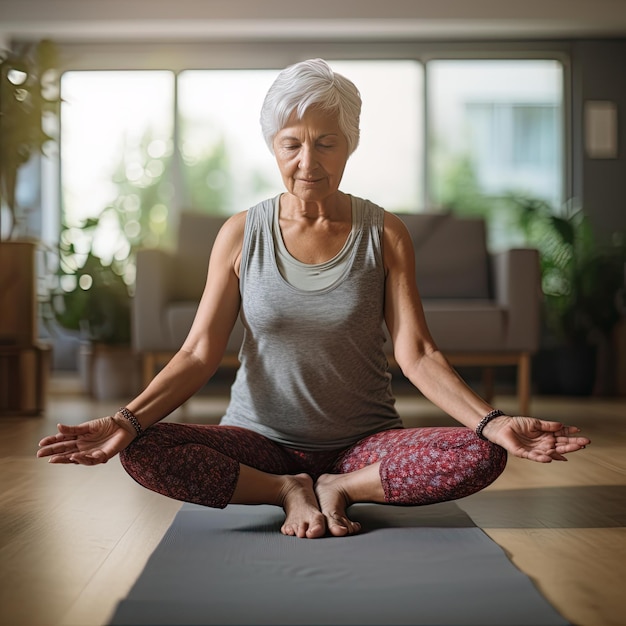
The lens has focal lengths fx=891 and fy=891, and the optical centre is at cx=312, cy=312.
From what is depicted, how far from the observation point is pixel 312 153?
1.63m

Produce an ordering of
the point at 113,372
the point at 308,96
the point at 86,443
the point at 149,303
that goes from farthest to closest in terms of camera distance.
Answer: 1. the point at 113,372
2. the point at 149,303
3. the point at 308,96
4. the point at 86,443

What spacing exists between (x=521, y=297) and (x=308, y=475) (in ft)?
7.07

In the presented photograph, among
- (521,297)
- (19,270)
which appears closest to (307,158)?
(521,297)

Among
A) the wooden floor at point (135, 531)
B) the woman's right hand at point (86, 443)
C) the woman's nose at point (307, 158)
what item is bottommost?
the wooden floor at point (135, 531)

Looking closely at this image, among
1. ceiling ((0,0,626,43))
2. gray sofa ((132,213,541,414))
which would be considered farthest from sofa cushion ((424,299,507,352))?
ceiling ((0,0,626,43))

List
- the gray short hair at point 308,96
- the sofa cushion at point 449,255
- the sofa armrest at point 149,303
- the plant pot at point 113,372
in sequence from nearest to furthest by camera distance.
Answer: the gray short hair at point 308,96 → the sofa armrest at point 149,303 → the sofa cushion at point 449,255 → the plant pot at point 113,372

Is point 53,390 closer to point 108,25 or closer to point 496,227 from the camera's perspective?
point 108,25

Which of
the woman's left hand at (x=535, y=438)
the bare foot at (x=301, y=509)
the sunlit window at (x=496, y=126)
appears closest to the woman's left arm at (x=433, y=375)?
the woman's left hand at (x=535, y=438)

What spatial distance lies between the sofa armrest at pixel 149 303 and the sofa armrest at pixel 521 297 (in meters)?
1.40

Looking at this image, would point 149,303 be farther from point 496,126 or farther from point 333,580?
point 496,126

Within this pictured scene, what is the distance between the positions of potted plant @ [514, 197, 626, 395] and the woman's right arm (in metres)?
3.41

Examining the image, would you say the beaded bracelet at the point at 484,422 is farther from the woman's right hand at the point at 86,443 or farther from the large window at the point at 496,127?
the large window at the point at 496,127

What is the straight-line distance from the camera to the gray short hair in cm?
161

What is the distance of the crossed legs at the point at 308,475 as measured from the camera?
1509mm
